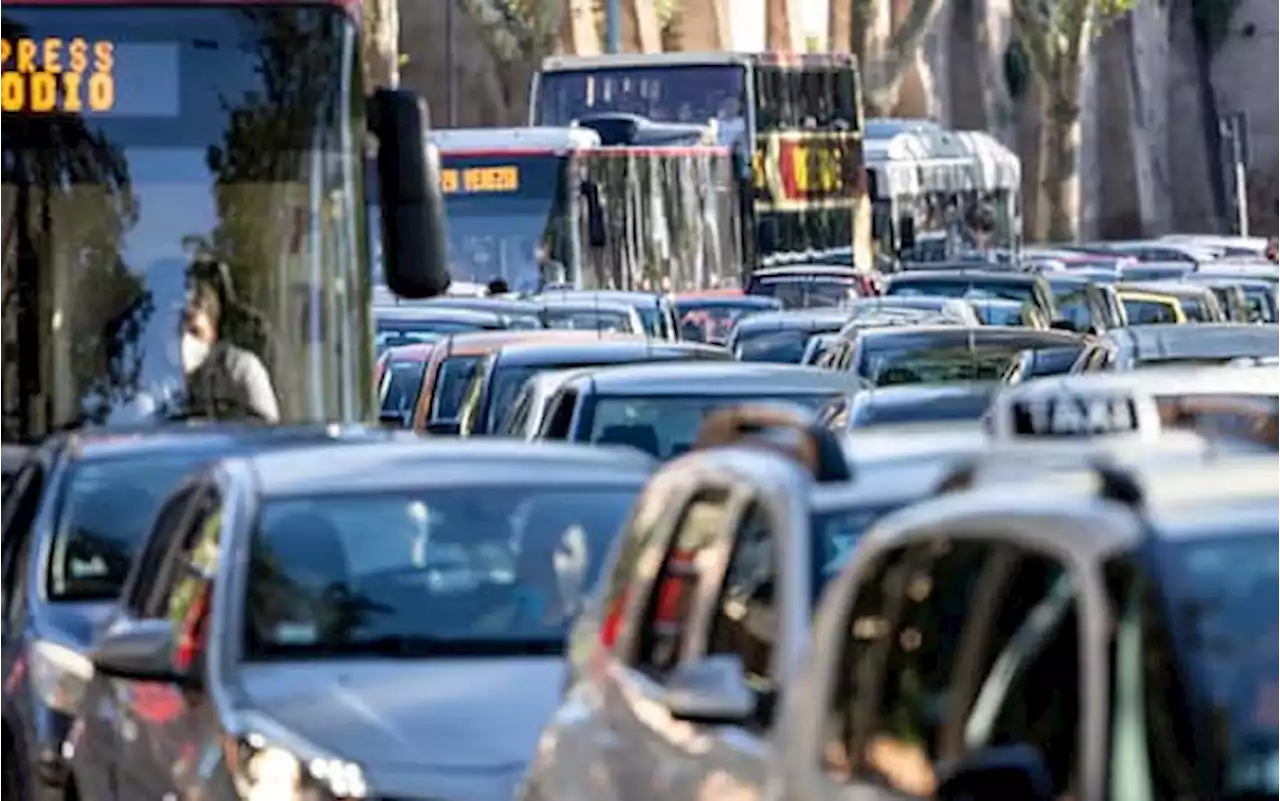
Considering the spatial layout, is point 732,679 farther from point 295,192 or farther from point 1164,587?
point 295,192

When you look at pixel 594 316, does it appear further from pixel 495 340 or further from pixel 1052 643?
pixel 1052 643

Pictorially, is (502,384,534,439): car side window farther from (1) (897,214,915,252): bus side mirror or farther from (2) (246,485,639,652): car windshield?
(1) (897,214,915,252): bus side mirror

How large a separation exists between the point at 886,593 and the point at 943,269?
34.2 meters

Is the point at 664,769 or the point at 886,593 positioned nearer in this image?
the point at 886,593

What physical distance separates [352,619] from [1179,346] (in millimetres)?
9424

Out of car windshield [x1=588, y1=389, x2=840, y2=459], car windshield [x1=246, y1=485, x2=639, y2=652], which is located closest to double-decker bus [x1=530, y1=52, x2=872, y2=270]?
car windshield [x1=588, y1=389, x2=840, y2=459]

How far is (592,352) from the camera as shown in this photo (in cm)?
2106

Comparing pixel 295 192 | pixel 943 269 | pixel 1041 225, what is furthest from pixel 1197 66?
pixel 295 192

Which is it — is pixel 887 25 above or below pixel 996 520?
above

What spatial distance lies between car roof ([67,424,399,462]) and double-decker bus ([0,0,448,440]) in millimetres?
2582

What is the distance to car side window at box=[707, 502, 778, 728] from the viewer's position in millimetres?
6719

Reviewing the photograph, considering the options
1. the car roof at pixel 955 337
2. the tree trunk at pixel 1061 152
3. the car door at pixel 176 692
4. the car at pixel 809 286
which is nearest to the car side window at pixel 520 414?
the car roof at pixel 955 337

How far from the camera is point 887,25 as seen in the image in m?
84.4

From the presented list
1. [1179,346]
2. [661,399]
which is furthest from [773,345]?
[661,399]
